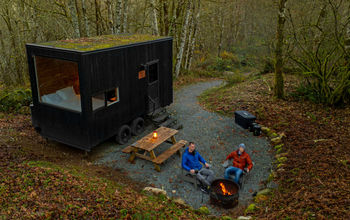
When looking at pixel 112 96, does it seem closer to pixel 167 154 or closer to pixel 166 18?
pixel 167 154

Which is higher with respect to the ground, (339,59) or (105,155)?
(339,59)

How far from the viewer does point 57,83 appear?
9.81m

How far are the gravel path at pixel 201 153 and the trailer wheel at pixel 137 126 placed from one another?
27 cm

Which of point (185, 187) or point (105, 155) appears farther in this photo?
point (105, 155)

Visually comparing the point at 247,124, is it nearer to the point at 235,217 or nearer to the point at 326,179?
the point at 326,179

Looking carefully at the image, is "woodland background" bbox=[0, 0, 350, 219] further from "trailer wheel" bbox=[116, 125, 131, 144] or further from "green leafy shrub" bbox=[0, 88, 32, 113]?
"trailer wheel" bbox=[116, 125, 131, 144]

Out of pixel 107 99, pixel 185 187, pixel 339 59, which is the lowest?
pixel 185 187

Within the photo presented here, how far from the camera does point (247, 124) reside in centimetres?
1108

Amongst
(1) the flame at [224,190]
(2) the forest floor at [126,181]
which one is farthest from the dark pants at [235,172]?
(2) the forest floor at [126,181]

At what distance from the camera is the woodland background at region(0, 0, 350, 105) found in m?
11.9

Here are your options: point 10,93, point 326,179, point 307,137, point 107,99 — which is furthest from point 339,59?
point 10,93

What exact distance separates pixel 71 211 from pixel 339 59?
11245 mm

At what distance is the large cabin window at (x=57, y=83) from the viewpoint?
8820mm

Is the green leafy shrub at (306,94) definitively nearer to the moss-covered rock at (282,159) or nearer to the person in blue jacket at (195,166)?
the moss-covered rock at (282,159)
